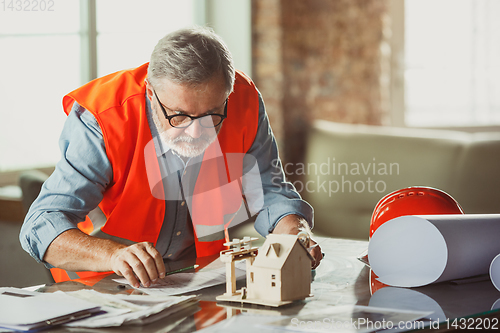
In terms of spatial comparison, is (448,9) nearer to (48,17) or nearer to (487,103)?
(487,103)

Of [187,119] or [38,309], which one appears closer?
[38,309]

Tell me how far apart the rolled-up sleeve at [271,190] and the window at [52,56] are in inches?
65.4

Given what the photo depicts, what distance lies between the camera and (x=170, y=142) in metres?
1.57

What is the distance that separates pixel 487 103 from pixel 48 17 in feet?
11.5

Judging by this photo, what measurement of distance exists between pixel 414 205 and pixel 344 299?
359 millimetres

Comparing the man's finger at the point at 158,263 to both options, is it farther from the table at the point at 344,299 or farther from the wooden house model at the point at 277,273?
the wooden house model at the point at 277,273

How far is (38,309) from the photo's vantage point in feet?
3.22

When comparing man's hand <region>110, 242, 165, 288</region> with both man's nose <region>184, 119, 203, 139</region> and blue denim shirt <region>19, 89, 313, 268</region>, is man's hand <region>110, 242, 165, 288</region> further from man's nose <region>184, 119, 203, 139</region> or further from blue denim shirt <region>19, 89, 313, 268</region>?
man's nose <region>184, 119, 203, 139</region>

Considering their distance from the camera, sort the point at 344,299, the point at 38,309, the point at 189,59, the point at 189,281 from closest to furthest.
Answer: the point at 38,309, the point at 344,299, the point at 189,281, the point at 189,59

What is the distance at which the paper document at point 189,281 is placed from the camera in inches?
45.4

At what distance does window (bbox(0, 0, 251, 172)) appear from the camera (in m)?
2.86

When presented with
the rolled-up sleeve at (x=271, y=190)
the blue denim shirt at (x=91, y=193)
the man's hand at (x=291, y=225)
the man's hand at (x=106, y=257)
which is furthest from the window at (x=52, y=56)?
the man's hand at (x=291, y=225)

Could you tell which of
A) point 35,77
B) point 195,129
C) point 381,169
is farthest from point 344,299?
point 35,77

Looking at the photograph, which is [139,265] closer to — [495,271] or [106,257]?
[106,257]
